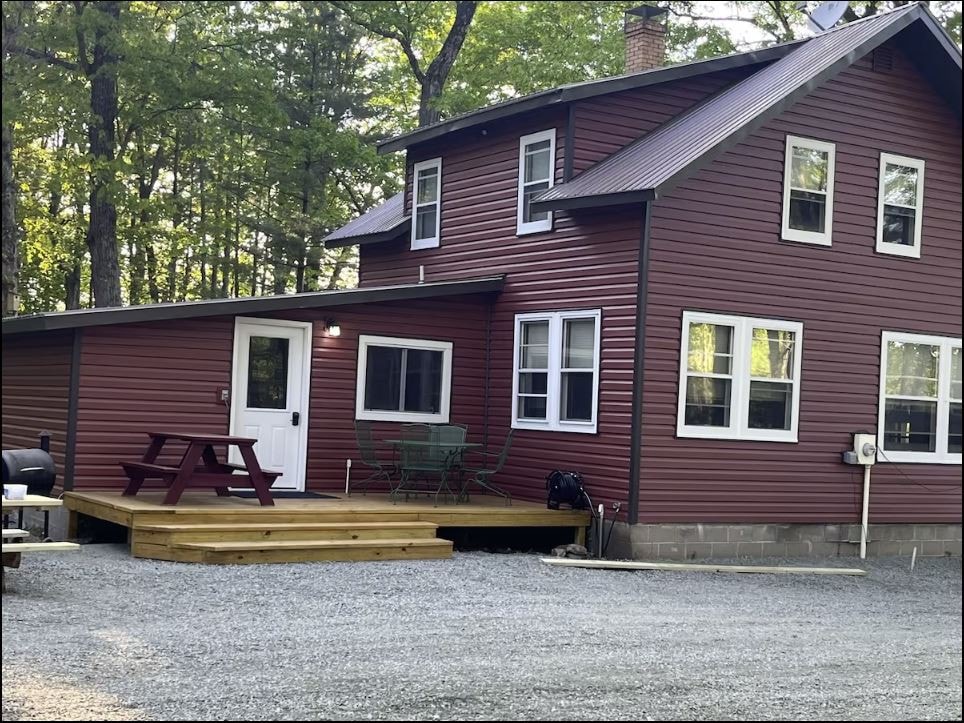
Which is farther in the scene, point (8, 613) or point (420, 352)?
point (420, 352)

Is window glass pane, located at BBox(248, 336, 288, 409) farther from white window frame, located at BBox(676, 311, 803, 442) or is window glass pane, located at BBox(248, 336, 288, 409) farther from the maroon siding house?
white window frame, located at BBox(676, 311, 803, 442)

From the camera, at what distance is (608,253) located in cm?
1374

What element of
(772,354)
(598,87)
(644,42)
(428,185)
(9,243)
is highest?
(644,42)

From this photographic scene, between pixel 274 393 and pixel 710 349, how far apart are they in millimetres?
4822

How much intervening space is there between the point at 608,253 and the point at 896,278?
370 centimetres

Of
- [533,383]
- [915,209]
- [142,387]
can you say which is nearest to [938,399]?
[915,209]

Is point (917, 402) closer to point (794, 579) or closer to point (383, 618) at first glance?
point (794, 579)

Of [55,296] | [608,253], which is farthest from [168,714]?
[55,296]

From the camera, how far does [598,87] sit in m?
14.4

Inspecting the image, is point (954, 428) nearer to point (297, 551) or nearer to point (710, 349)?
point (710, 349)

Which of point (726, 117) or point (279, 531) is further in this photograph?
point (726, 117)

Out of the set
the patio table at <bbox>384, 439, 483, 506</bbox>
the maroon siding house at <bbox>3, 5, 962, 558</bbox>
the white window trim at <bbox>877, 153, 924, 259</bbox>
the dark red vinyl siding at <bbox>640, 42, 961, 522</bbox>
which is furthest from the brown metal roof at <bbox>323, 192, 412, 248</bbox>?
the white window trim at <bbox>877, 153, 924, 259</bbox>

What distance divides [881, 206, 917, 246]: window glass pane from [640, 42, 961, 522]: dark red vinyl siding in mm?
217

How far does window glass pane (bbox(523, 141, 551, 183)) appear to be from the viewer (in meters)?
15.1
